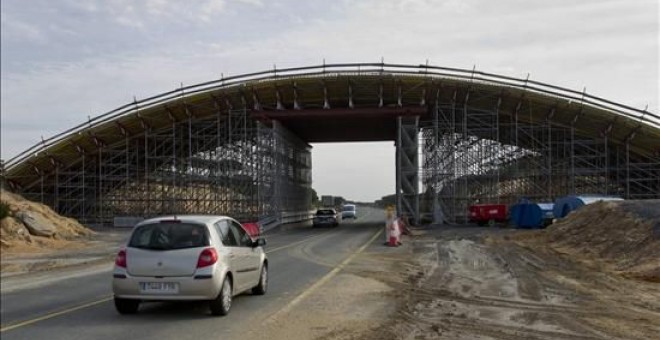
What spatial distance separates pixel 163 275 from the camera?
1066 centimetres

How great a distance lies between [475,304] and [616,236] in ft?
43.6

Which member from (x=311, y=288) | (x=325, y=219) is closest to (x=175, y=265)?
(x=311, y=288)

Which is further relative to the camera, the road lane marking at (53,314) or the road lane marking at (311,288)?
the road lane marking at (311,288)

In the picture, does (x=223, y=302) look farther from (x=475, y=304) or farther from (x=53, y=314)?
(x=475, y=304)

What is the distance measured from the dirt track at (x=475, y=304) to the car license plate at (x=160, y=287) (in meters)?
1.76

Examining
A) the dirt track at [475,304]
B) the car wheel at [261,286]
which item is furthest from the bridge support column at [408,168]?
the car wheel at [261,286]

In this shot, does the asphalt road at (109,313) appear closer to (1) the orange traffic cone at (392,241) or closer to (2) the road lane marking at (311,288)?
(2) the road lane marking at (311,288)

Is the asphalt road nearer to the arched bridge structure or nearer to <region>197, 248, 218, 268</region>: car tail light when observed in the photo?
<region>197, 248, 218, 268</region>: car tail light

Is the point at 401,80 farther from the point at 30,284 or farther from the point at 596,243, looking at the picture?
the point at 30,284

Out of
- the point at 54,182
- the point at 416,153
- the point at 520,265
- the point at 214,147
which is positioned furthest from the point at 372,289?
the point at 54,182

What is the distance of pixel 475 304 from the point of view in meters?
12.3

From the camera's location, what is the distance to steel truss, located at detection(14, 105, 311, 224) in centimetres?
→ 5162

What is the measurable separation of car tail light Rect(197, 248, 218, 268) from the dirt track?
1.44 m

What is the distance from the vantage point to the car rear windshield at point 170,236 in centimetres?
1088
